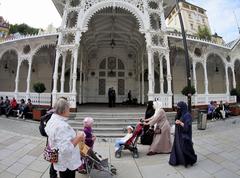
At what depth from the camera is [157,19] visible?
39.6 feet

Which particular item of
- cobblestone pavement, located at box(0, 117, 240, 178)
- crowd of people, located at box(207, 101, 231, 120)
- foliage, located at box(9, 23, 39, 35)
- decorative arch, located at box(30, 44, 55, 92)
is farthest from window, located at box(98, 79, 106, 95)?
foliage, located at box(9, 23, 39, 35)

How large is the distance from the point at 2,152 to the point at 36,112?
5.15 m

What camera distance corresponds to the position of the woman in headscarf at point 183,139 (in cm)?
451

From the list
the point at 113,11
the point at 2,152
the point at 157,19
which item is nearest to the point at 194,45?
the point at 157,19

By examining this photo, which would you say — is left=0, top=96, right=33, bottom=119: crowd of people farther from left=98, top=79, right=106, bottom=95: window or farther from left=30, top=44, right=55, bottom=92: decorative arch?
left=98, top=79, right=106, bottom=95: window

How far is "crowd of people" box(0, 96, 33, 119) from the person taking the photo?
1112cm

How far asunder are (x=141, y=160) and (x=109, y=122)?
375 centimetres

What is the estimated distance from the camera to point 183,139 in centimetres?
457

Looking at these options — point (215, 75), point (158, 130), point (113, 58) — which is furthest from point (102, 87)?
point (158, 130)

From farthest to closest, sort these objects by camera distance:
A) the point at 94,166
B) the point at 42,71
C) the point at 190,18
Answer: the point at 190,18 < the point at 42,71 < the point at 94,166

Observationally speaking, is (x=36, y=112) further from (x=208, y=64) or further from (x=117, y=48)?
(x=208, y=64)

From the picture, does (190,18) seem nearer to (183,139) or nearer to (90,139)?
(183,139)

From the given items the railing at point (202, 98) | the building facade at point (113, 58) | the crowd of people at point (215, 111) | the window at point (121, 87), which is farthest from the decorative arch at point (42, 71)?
the crowd of people at point (215, 111)

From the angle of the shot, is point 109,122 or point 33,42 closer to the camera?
point 109,122
